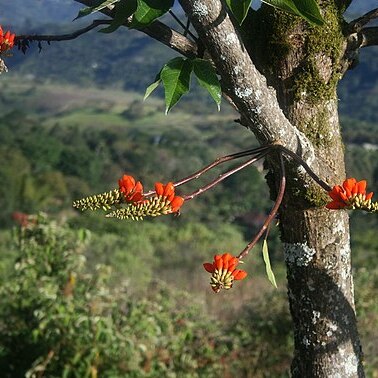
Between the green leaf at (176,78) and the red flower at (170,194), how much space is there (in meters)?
0.14

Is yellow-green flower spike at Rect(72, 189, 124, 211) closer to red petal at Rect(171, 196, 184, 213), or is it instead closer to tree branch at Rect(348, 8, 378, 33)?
red petal at Rect(171, 196, 184, 213)

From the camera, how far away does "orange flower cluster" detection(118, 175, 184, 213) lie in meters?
0.96

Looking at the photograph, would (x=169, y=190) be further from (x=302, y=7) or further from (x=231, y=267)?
(x=302, y=7)

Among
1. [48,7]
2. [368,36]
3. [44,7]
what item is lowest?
[368,36]

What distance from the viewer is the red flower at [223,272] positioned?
927 mm

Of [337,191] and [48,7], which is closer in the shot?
[337,191]

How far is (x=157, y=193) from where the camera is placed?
958 millimetres

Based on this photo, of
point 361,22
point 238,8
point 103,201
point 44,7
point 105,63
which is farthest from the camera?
point 105,63

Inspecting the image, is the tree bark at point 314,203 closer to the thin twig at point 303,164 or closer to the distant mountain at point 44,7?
the thin twig at point 303,164

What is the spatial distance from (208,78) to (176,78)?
0.05 m

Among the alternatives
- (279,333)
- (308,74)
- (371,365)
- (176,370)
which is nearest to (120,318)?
(176,370)

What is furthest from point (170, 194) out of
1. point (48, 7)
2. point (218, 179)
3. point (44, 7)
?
point (44, 7)

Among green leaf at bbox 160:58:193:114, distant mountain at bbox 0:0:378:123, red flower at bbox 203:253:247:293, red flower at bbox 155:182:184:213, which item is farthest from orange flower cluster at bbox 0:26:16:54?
distant mountain at bbox 0:0:378:123

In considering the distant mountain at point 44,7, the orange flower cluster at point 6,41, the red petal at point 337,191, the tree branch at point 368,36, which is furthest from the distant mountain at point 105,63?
the red petal at point 337,191
